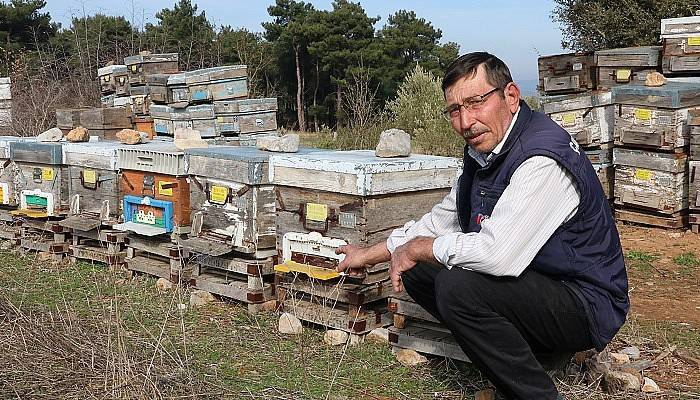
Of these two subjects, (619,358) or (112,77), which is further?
(112,77)

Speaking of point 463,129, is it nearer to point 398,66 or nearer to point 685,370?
point 685,370

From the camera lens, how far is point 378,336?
4.44m

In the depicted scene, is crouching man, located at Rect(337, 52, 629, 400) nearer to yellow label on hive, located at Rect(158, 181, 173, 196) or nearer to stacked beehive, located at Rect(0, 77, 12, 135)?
yellow label on hive, located at Rect(158, 181, 173, 196)

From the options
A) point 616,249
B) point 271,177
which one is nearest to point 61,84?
point 271,177

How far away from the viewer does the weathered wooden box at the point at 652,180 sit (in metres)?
8.20

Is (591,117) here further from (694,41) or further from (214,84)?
(214,84)

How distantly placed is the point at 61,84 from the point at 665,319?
14331 millimetres

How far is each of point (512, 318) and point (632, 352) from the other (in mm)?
1373

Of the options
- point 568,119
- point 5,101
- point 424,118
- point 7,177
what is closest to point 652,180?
point 568,119

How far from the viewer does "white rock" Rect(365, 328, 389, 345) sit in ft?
14.5

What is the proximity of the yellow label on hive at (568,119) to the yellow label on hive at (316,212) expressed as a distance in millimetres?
5478

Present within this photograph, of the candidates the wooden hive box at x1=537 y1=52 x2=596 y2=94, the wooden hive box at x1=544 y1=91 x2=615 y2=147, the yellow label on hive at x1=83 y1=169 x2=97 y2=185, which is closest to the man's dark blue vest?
the yellow label on hive at x1=83 y1=169 x2=97 y2=185

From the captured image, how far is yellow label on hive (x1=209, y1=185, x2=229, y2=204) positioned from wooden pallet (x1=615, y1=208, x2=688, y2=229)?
17.5ft

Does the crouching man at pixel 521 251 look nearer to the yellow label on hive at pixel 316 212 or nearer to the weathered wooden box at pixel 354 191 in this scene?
the weathered wooden box at pixel 354 191
